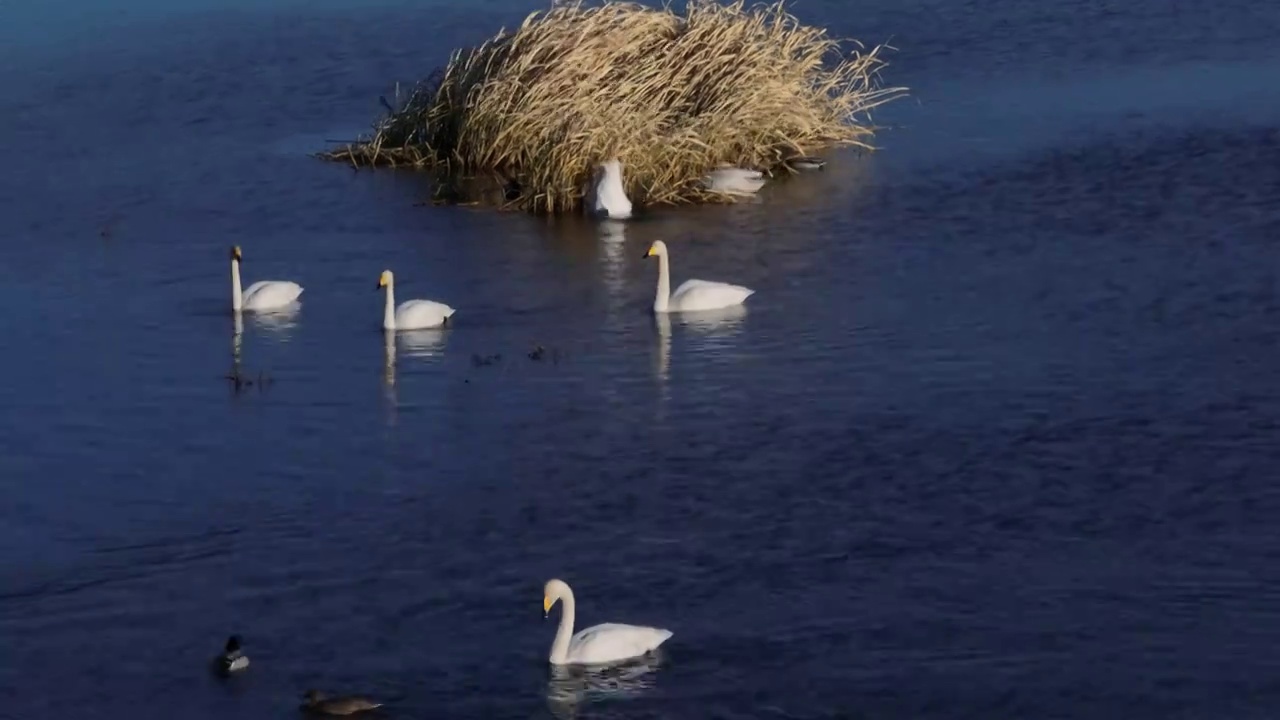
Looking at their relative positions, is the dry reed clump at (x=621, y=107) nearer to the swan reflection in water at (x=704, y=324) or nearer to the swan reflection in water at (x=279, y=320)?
the swan reflection in water at (x=279, y=320)

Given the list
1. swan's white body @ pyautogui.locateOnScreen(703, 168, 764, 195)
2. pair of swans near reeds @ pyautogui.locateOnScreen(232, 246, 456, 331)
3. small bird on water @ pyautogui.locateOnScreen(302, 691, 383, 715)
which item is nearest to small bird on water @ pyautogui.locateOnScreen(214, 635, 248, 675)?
small bird on water @ pyautogui.locateOnScreen(302, 691, 383, 715)

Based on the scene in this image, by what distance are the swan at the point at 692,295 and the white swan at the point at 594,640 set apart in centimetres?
782

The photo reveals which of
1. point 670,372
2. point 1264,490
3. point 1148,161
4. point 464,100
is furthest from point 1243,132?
point 1264,490

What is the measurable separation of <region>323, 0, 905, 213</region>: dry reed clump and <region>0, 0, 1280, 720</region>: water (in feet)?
2.44

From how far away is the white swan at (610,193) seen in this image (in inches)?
963

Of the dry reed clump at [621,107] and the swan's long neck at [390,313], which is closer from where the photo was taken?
the swan's long neck at [390,313]

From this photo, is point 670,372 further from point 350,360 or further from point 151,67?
point 151,67

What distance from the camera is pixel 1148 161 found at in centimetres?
2611

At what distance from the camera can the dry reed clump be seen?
25.2 m

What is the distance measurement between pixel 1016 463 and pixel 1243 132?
12.6m

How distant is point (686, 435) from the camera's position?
665 inches

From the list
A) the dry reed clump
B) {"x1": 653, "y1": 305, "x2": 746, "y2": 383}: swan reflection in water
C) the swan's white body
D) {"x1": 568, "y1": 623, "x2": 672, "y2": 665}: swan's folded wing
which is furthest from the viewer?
the dry reed clump

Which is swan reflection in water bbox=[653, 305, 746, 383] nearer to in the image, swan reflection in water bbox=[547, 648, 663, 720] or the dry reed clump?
the dry reed clump

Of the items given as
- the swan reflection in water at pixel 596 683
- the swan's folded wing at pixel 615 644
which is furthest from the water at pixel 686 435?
the swan's folded wing at pixel 615 644
